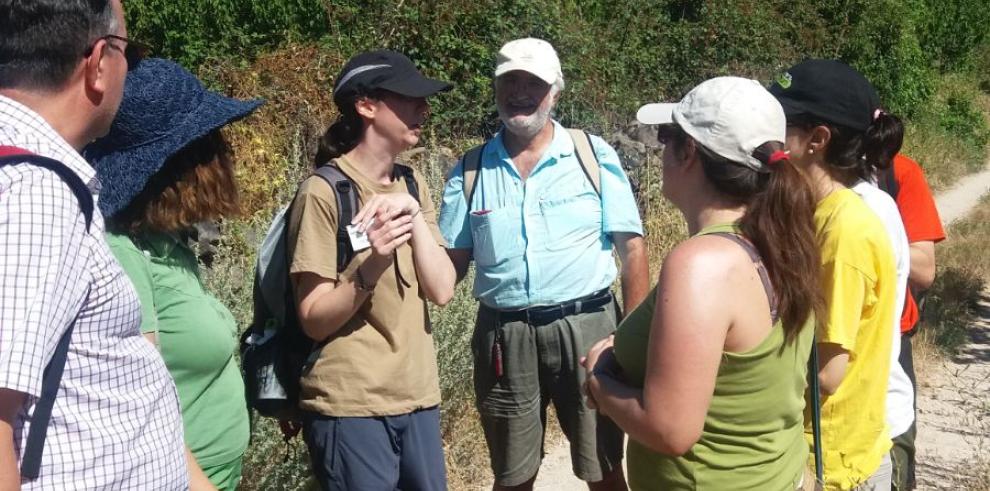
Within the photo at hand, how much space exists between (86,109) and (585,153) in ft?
7.74

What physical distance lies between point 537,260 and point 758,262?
1540 mm

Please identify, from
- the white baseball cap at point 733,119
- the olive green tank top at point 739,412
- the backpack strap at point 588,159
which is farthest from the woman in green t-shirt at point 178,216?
the backpack strap at point 588,159

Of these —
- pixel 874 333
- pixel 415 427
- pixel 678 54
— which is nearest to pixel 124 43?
pixel 415 427

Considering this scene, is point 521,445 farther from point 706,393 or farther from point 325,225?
point 706,393

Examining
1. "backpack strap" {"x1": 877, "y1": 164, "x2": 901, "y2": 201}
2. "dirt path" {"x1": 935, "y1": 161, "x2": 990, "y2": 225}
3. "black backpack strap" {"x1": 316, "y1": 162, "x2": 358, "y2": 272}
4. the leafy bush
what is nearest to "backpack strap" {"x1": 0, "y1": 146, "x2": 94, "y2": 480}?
"black backpack strap" {"x1": 316, "y1": 162, "x2": 358, "y2": 272}

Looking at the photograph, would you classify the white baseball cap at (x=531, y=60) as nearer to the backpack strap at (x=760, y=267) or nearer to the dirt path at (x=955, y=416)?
the backpack strap at (x=760, y=267)

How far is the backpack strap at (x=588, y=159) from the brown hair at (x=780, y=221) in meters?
1.53

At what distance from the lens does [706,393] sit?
6.20ft

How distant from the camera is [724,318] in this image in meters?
1.88

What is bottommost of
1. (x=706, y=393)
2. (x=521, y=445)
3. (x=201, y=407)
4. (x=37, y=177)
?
(x=521, y=445)

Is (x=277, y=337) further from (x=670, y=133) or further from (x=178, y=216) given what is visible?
(x=670, y=133)

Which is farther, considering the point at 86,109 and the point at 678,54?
the point at 678,54

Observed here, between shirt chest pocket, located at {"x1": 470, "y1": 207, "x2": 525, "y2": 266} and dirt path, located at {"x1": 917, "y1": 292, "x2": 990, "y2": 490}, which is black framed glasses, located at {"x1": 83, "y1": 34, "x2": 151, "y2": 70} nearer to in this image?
shirt chest pocket, located at {"x1": 470, "y1": 207, "x2": 525, "y2": 266}

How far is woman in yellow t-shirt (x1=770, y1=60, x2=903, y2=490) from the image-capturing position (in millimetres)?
2258
